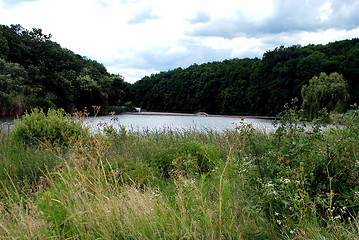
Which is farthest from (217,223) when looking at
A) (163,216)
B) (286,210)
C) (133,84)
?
(133,84)

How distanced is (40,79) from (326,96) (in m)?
33.2

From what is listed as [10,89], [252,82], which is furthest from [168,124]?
[252,82]

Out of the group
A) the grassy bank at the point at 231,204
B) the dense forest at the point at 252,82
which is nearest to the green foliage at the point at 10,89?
the grassy bank at the point at 231,204

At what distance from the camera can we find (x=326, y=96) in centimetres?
3014

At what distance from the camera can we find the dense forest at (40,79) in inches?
1095

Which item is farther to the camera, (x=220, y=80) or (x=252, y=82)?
(x=220, y=80)

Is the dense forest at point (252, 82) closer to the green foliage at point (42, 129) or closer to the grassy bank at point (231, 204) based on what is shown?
the green foliage at point (42, 129)

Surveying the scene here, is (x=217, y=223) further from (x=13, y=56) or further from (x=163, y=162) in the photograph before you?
(x=13, y=56)

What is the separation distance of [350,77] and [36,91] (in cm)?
3935

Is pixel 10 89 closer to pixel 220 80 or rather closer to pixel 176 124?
pixel 176 124

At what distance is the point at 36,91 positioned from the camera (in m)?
31.4

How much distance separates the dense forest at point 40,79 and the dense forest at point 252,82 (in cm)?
2203

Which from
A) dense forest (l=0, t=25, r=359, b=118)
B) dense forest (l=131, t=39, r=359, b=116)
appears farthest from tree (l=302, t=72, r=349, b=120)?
dense forest (l=131, t=39, r=359, b=116)

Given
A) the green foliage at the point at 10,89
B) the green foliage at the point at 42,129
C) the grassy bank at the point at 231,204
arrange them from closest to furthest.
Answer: the grassy bank at the point at 231,204 → the green foliage at the point at 42,129 → the green foliage at the point at 10,89
